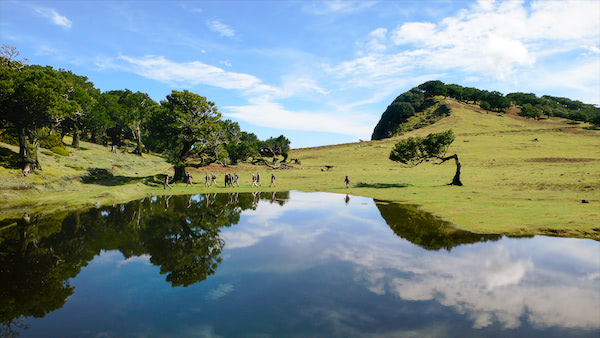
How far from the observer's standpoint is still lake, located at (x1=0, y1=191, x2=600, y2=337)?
8.29 m

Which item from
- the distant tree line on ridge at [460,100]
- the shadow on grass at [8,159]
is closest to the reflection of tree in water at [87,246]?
the shadow on grass at [8,159]

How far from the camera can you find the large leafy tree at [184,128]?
1673 inches

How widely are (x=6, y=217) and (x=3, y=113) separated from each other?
68.0 ft

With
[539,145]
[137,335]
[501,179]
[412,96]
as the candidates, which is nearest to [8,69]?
[137,335]

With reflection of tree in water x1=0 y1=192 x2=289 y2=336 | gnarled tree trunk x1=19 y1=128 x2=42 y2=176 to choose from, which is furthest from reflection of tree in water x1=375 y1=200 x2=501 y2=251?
gnarled tree trunk x1=19 y1=128 x2=42 y2=176

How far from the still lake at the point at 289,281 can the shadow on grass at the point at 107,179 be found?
71.2 feet

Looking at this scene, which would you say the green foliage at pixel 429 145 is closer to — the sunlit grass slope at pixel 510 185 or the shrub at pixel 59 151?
the sunlit grass slope at pixel 510 185

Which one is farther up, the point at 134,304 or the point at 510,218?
the point at 510,218

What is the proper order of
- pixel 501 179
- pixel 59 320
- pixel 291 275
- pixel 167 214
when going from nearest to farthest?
pixel 59 320 < pixel 291 275 < pixel 167 214 < pixel 501 179

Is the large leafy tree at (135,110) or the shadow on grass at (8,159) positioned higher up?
the large leafy tree at (135,110)

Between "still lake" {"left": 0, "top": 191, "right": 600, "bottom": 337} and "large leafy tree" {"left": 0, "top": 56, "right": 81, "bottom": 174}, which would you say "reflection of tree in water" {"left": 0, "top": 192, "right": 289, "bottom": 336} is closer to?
"still lake" {"left": 0, "top": 191, "right": 600, "bottom": 337}

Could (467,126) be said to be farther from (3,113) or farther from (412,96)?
(3,113)

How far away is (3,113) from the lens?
111 feet

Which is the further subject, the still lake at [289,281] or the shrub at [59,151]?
the shrub at [59,151]
